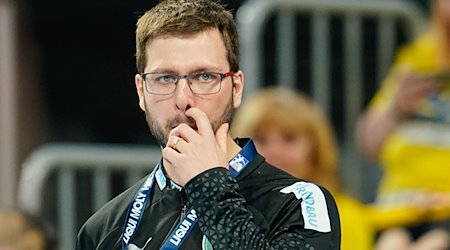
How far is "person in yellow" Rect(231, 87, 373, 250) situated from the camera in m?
5.59

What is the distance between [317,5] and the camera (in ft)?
21.2

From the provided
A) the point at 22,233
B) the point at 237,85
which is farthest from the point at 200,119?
the point at 22,233

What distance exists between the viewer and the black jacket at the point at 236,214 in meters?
2.95

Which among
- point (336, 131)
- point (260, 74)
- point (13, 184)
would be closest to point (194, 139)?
point (260, 74)

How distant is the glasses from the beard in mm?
63

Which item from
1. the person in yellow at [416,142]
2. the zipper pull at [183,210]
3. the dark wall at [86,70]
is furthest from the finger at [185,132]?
the dark wall at [86,70]

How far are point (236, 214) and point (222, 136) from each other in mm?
220

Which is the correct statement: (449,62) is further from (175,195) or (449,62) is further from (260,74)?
(175,195)

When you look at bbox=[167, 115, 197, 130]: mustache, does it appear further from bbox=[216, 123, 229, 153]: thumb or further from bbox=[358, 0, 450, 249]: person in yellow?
bbox=[358, 0, 450, 249]: person in yellow

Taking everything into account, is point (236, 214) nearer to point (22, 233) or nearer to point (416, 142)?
point (22, 233)

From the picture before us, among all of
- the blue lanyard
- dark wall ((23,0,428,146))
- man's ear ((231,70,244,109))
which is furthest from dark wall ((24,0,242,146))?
man's ear ((231,70,244,109))

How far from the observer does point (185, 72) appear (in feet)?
9.95

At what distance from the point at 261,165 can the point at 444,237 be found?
2559 millimetres

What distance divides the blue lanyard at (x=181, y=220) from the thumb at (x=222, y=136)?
8 centimetres
